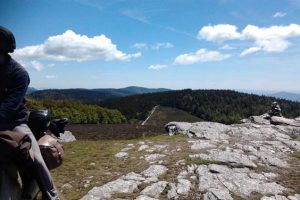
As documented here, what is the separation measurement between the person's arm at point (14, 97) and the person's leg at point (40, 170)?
0.35m

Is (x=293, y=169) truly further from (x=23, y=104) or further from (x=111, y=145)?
(x=23, y=104)

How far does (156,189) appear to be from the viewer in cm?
1205

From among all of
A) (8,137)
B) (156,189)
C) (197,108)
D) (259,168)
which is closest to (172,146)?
(259,168)

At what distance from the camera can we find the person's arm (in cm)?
610

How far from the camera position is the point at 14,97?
6199 mm

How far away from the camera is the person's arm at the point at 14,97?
6102 mm

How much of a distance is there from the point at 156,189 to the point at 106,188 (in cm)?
164

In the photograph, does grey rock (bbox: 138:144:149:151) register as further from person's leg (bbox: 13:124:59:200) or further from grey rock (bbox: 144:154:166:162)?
person's leg (bbox: 13:124:59:200)

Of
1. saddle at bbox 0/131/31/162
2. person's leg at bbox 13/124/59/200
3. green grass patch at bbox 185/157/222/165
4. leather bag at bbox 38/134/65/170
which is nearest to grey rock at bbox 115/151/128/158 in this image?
green grass patch at bbox 185/157/222/165

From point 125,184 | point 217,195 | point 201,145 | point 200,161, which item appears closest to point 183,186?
point 217,195

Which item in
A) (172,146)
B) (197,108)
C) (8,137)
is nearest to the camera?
(8,137)

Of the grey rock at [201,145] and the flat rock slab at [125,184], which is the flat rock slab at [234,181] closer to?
the flat rock slab at [125,184]

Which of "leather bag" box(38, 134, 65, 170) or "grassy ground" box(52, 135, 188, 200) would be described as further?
"grassy ground" box(52, 135, 188, 200)

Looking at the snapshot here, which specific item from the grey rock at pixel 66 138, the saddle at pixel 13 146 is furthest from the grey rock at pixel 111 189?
the grey rock at pixel 66 138
